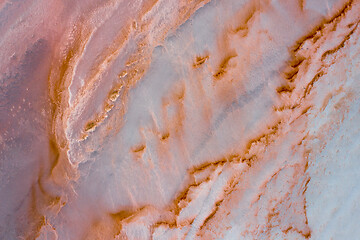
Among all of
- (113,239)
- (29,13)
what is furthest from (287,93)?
(29,13)

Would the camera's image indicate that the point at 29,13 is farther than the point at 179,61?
Yes

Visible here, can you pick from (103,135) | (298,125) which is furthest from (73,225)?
(298,125)

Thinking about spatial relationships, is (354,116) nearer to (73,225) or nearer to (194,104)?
(194,104)

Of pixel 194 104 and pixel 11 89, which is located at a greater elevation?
pixel 11 89

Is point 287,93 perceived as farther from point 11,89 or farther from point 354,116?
point 11,89

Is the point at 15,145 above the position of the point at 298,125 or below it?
above

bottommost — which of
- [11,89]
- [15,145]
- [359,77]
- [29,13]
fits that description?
[359,77]
